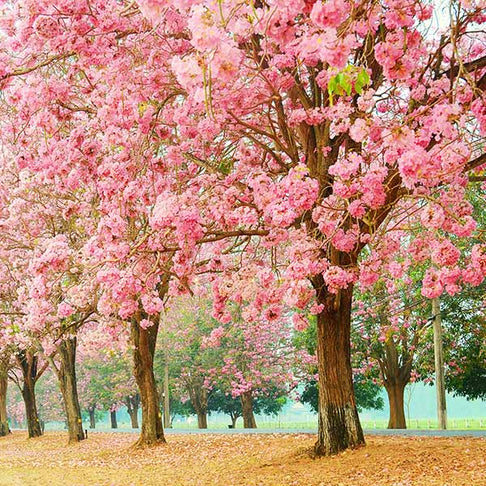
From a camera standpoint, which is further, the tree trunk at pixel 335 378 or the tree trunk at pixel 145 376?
the tree trunk at pixel 145 376

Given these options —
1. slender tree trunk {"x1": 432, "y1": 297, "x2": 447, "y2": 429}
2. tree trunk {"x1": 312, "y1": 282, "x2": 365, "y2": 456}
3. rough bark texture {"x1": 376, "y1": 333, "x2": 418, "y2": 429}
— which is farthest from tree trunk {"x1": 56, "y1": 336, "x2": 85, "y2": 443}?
tree trunk {"x1": 312, "y1": 282, "x2": 365, "y2": 456}

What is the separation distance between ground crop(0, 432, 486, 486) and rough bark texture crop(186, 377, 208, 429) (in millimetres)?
16211

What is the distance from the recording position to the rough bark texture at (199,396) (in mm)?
35688

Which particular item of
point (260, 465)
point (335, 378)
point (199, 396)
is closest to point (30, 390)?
point (199, 396)

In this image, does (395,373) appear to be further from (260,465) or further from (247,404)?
(260,465)

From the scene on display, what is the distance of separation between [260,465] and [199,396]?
25.6 meters

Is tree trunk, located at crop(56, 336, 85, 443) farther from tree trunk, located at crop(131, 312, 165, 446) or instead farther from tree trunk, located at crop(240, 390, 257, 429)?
tree trunk, located at crop(240, 390, 257, 429)

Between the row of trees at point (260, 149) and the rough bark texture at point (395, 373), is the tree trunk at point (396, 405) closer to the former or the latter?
the rough bark texture at point (395, 373)

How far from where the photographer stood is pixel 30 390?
31.1 meters

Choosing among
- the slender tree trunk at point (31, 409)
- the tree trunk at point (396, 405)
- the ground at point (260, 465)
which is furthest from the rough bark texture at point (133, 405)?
the ground at point (260, 465)

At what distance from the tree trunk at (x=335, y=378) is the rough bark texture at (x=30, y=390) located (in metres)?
22.2

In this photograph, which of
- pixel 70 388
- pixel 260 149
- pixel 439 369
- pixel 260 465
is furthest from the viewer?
pixel 70 388

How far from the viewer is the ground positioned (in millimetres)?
9422

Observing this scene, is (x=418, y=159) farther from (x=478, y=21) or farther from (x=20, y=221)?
(x=20, y=221)
